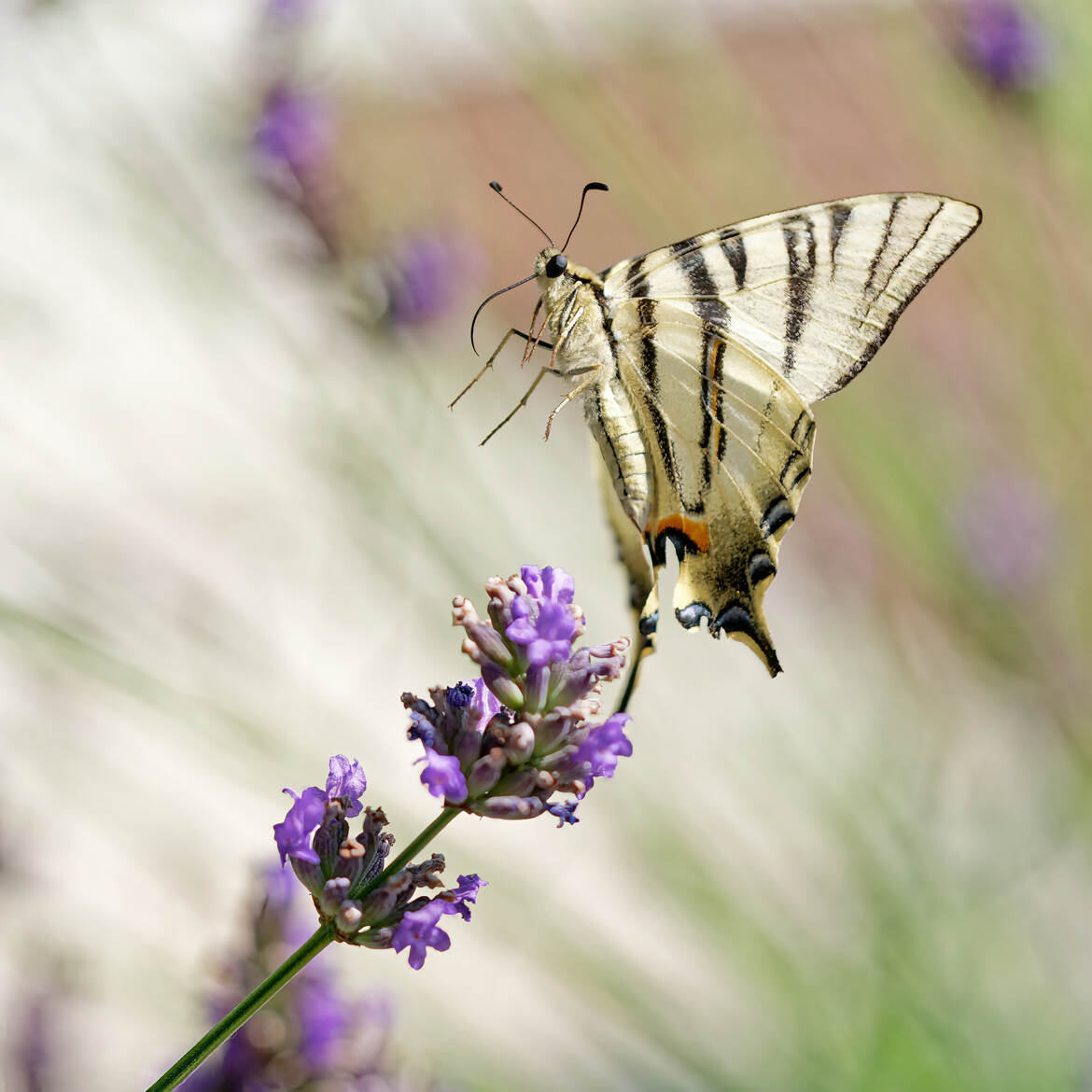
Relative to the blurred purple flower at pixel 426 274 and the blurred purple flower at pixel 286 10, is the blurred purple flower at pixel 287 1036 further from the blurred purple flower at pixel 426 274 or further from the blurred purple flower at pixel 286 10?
the blurred purple flower at pixel 286 10

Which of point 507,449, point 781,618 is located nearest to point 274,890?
point 507,449

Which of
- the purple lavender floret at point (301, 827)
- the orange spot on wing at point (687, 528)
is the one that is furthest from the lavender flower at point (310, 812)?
the orange spot on wing at point (687, 528)

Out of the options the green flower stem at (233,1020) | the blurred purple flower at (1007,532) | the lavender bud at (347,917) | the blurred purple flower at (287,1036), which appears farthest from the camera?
the blurred purple flower at (1007,532)

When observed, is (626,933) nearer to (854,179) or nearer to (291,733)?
(291,733)

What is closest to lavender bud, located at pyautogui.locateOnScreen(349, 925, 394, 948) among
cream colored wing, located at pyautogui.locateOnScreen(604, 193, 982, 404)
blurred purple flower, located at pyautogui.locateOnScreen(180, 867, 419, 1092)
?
blurred purple flower, located at pyautogui.locateOnScreen(180, 867, 419, 1092)

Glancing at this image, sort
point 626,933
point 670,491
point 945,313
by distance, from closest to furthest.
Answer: point 670,491
point 626,933
point 945,313

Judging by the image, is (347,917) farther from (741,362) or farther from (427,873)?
(741,362)
